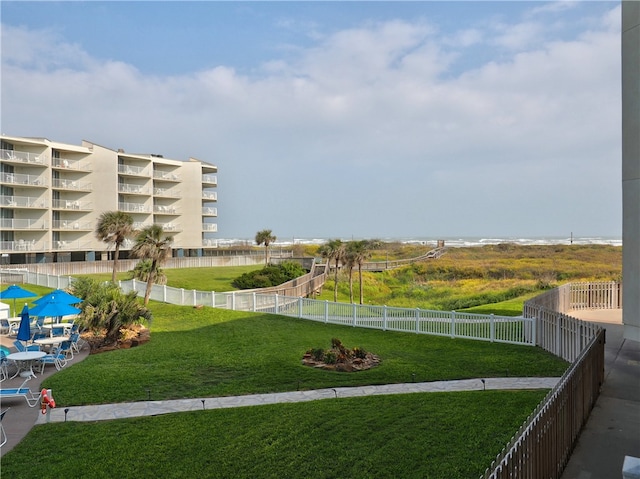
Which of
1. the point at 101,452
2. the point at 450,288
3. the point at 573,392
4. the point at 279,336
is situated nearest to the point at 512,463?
the point at 573,392

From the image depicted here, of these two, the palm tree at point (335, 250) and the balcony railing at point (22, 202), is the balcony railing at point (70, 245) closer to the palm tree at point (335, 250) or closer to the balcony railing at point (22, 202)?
the balcony railing at point (22, 202)

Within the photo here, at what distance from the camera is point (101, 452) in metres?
7.61

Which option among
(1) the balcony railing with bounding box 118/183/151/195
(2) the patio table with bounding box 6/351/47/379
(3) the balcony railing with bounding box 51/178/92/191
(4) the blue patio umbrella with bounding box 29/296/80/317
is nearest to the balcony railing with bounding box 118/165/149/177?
(1) the balcony railing with bounding box 118/183/151/195

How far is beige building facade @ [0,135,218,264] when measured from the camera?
4616cm

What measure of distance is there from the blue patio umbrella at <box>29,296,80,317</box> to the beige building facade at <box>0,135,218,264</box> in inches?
1382

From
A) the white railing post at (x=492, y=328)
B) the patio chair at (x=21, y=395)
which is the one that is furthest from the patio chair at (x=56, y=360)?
the white railing post at (x=492, y=328)

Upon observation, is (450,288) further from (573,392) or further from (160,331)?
(573,392)

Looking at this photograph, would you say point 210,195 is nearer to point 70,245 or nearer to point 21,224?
point 70,245

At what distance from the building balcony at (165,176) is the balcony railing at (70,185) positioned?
8857 mm

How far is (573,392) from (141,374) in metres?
10.5

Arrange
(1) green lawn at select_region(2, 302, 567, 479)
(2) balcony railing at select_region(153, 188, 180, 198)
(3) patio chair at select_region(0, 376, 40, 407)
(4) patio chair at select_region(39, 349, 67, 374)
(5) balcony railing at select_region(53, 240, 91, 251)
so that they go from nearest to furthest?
(1) green lawn at select_region(2, 302, 567, 479)
(3) patio chair at select_region(0, 376, 40, 407)
(4) patio chair at select_region(39, 349, 67, 374)
(5) balcony railing at select_region(53, 240, 91, 251)
(2) balcony railing at select_region(153, 188, 180, 198)

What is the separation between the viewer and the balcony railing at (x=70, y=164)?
162ft

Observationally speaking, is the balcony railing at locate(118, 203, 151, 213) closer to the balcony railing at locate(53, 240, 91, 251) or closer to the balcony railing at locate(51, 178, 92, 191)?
the balcony railing at locate(51, 178, 92, 191)

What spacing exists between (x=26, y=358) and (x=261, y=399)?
22.7 feet
